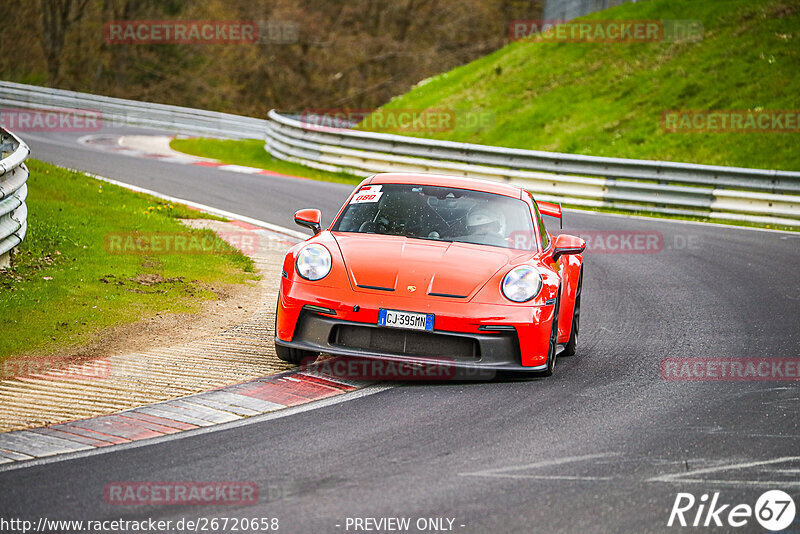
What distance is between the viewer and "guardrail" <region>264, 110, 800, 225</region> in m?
18.3

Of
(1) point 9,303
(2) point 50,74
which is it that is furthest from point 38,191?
(2) point 50,74

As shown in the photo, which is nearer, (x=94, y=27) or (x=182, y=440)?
(x=182, y=440)

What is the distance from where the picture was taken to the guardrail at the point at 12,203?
30.5 ft

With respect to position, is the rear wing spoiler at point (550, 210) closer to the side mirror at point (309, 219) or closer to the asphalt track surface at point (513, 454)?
the asphalt track surface at point (513, 454)

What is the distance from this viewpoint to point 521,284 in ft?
23.5

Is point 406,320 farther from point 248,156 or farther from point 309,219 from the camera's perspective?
point 248,156

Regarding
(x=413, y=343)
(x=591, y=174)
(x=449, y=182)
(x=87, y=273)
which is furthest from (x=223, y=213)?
(x=413, y=343)

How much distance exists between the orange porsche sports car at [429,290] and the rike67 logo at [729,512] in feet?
7.43

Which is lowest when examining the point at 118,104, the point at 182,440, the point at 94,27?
the point at 182,440

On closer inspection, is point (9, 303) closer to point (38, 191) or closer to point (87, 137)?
point (38, 191)

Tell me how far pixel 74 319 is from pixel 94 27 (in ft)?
141

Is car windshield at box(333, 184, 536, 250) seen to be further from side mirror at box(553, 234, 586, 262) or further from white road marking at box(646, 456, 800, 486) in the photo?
white road marking at box(646, 456, 800, 486)

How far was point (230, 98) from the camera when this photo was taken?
48.6 meters

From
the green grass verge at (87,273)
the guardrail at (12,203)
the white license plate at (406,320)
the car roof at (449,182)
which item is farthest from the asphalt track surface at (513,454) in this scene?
the guardrail at (12,203)
